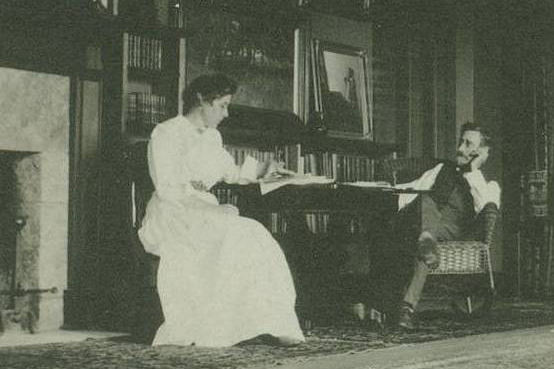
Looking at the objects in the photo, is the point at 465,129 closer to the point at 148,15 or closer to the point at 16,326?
the point at 148,15

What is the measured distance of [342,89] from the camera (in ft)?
24.3

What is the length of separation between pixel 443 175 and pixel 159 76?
6.24 feet

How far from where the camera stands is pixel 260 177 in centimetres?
555

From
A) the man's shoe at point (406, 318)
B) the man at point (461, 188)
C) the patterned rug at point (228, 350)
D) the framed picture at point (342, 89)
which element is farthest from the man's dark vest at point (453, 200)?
the framed picture at point (342, 89)

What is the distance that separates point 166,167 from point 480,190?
233 cm

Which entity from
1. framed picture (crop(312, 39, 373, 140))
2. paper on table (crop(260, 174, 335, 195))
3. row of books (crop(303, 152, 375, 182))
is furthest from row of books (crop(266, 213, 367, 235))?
paper on table (crop(260, 174, 335, 195))

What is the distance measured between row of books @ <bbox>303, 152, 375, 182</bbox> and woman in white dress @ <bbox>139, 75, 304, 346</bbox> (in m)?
2.04

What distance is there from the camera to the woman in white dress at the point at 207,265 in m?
4.65

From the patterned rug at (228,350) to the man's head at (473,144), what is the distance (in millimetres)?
1079

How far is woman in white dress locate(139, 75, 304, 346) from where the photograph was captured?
4.65 m

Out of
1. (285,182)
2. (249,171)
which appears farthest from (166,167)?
(249,171)

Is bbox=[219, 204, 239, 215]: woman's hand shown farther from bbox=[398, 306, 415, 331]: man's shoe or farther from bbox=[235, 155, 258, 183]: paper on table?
bbox=[398, 306, 415, 331]: man's shoe

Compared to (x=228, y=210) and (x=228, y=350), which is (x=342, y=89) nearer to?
(x=228, y=210)

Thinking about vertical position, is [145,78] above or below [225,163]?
above
